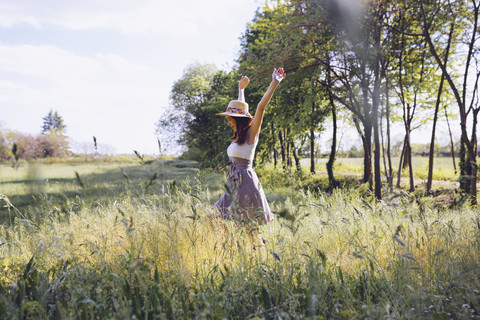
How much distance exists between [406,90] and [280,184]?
545 centimetres

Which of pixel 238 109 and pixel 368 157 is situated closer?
pixel 238 109

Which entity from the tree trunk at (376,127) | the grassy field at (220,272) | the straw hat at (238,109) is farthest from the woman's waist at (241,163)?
the tree trunk at (376,127)

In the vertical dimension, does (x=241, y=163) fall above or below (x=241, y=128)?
below

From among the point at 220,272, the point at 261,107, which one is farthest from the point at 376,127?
the point at 220,272

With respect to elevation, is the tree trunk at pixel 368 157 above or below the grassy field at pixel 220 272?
above

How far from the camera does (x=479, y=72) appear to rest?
23.3 feet

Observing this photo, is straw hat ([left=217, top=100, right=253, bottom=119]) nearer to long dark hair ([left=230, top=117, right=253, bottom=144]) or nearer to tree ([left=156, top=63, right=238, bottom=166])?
long dark hair ([left=230, top=117, right=253, bottom=144])

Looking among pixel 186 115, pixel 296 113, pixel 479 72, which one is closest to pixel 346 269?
pixel 479 72

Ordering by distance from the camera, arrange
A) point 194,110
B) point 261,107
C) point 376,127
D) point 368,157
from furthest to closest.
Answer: point 194,110 → point 368,157 → point 376,127 → point 261,107

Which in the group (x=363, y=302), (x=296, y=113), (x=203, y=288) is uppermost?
(x=296, y=113)

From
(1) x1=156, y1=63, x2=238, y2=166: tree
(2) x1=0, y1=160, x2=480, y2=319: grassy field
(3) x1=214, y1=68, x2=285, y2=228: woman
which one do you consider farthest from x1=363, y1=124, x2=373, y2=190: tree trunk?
(1) x1=156, y1=63, x2=238, y2=166: tree

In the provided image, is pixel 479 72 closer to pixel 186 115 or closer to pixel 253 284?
pixel 253 284

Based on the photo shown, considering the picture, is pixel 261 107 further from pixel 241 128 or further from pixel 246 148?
pixel 246 148

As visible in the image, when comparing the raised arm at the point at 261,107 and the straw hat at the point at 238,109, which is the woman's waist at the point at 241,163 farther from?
the straw hat at the point at 238,109
